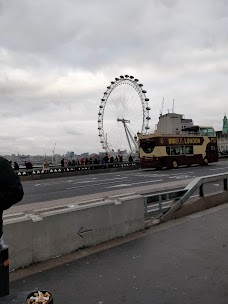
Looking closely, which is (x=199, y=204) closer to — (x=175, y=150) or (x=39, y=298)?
(x=39, y=298)

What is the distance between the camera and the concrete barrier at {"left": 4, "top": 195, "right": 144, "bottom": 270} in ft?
16.1

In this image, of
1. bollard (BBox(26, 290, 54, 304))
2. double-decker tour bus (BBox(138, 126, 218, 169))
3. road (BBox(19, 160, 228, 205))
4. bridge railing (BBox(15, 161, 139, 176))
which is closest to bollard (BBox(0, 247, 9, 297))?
bollard (BBox(26, 290, 54, 304))

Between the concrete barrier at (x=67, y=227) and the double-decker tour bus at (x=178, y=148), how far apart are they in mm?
24265

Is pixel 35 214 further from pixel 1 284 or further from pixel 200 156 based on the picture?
pixel 200 156

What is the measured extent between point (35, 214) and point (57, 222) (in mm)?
429

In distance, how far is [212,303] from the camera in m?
3.71

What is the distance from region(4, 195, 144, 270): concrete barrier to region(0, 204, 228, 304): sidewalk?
0.80ft

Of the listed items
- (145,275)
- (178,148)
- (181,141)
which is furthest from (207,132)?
(145,275)

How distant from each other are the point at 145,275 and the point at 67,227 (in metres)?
1.67

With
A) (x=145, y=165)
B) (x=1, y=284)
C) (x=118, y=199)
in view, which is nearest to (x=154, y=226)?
(x=118, y=199)

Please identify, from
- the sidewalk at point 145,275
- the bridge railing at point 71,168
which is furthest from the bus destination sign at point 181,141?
the sidewalk at point 145,275

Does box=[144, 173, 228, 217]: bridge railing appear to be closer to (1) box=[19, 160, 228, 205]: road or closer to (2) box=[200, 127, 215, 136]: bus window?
(1) box=[19, 160, 228, 205]: road

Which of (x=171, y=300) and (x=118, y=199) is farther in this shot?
(x=118, y=199)

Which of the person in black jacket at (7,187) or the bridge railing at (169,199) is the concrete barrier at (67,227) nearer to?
the bridge railing at (169,199)
